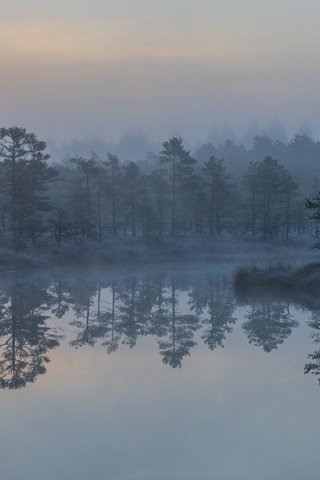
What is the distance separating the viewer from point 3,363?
48.3 feet

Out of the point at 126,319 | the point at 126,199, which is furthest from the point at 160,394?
the point at 126,199

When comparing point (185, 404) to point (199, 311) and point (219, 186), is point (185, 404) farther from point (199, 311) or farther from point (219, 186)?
point (219, 186)

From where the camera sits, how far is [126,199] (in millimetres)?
73938

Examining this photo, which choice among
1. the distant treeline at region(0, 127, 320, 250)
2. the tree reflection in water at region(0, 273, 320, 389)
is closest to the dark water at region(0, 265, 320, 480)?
the tree reflection in water at region(0, 273, 320, 389)

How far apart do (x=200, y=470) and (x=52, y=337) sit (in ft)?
36.5

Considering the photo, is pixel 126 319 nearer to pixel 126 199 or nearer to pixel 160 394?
pixel 160 394

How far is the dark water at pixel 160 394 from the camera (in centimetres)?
801

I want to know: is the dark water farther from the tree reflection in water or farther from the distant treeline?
the distant treeline

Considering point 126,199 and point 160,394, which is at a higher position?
point 126,199

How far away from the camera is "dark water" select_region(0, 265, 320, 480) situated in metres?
8.01

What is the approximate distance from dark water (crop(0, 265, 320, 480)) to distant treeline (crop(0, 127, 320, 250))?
3345cm

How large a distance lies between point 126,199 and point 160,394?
6310cm

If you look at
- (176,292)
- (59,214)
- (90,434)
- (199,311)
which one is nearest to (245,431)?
(90,434)

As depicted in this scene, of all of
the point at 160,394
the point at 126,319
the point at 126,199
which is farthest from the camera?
the point at 126,199
